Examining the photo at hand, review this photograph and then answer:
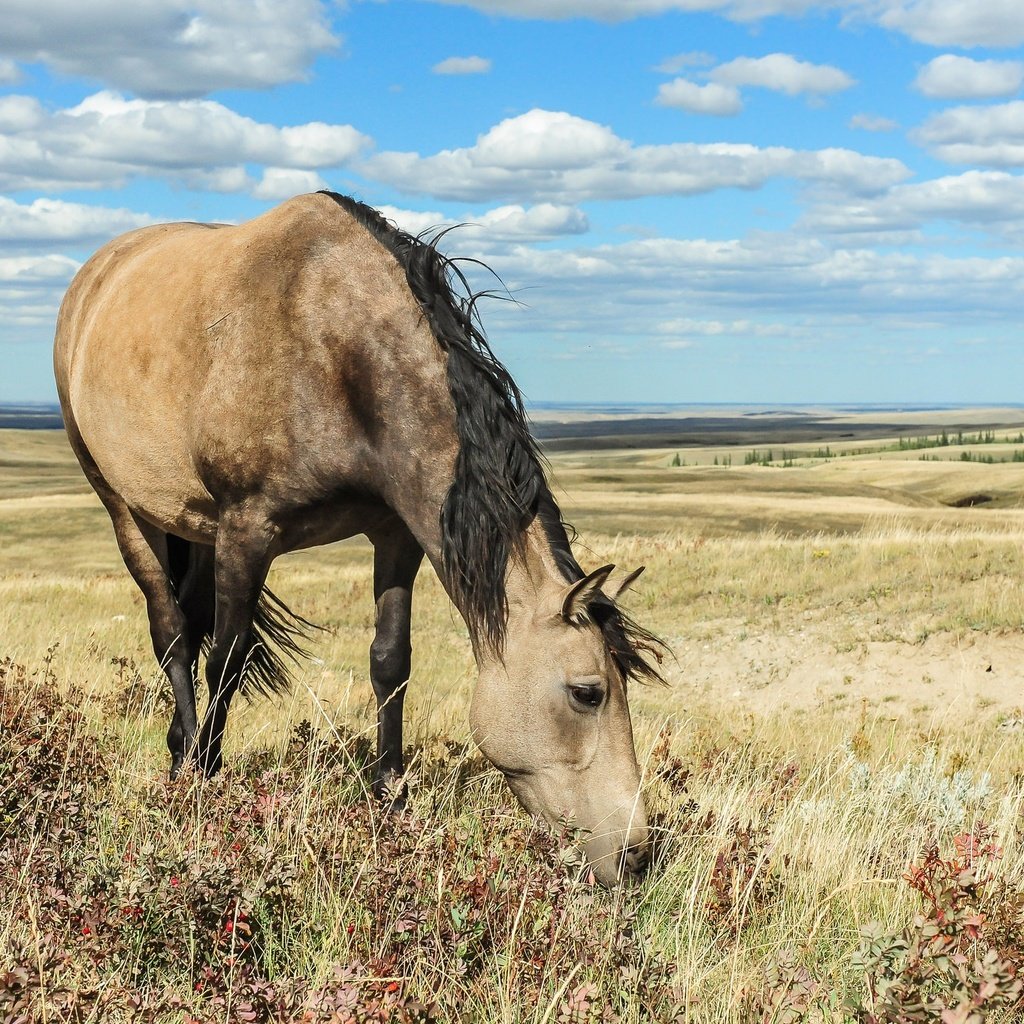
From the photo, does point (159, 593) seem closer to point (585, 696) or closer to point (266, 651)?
point (266, 651)

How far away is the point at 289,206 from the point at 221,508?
60.7 inches

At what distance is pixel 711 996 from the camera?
342cm

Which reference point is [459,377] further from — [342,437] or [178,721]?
[178,721]

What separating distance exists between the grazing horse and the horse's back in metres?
0.01

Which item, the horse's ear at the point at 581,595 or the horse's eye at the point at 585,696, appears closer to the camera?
the horse's ear at the point at 581,595

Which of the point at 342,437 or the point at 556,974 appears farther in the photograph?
the point at 342,437

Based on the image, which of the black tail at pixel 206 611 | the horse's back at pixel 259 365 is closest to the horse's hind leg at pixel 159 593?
the black tail at pixel 206 611

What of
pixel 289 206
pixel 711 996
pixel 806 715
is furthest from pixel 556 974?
pixel 806 715

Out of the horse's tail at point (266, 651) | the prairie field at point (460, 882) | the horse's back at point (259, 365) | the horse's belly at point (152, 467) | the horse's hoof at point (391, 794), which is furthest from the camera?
the horse's tail at point (266, 651)

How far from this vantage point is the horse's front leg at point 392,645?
226 inches

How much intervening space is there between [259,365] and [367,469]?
73cm

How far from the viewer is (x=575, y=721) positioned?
4277mm

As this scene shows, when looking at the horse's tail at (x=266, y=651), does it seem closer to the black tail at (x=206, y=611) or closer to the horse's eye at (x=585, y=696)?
the black tail at (x=206, y=611)

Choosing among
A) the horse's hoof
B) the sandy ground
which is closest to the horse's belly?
the horse's hoof
